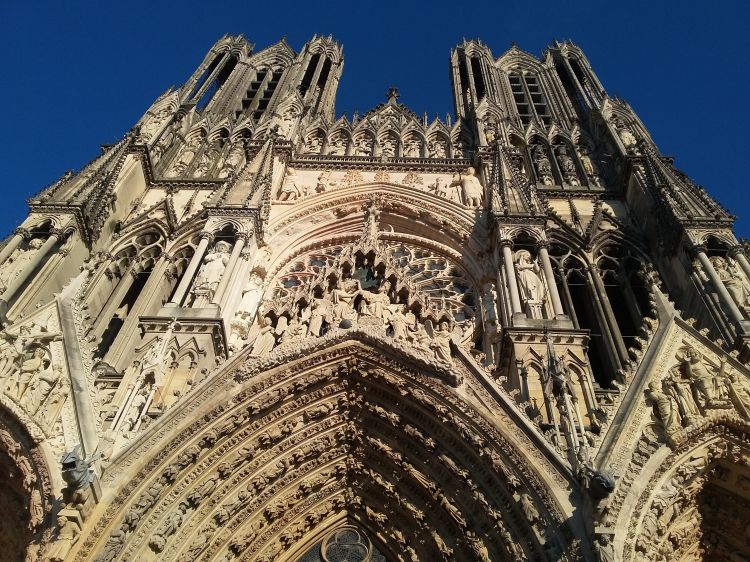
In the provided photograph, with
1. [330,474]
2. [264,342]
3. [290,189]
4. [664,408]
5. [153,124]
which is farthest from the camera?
[153,124]

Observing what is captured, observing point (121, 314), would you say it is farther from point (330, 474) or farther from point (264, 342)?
point (330, 474)

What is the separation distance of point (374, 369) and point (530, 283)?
11.2ft

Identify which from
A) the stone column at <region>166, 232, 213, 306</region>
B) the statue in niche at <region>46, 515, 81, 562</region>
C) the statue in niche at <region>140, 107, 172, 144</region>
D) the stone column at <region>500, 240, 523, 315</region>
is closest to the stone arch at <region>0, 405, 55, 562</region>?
the statue in niche at <region>46, 515, 81, 562</region>

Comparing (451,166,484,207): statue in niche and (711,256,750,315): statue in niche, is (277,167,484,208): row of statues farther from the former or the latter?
(711,256,750,315): statue in niche

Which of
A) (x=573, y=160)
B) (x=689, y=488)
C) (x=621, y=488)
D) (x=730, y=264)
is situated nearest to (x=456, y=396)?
(x=621, y=488)

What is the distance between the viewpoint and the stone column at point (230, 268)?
Result: 1055 cm

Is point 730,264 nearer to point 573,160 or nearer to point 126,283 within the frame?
point 573,160

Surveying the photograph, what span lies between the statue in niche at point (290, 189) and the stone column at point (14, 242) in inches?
207

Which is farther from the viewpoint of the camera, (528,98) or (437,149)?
(528,98)

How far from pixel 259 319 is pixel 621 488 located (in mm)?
6767

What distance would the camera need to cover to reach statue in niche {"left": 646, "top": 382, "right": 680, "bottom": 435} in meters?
Answer: 7.45

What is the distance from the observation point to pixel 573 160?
1725 centimetres

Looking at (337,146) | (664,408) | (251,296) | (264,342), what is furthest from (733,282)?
(337,146)

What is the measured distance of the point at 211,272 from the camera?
11.2 meters
